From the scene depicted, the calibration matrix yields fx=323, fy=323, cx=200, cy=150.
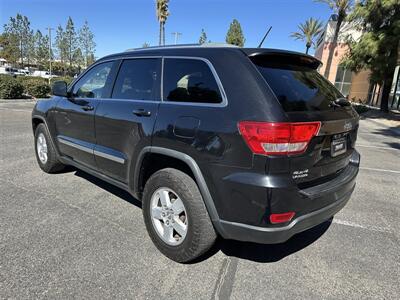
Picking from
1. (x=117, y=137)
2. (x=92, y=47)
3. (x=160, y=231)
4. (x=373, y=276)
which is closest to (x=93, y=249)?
(x=160, y=231)

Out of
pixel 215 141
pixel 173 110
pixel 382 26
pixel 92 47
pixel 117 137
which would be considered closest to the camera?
pixel 215 141

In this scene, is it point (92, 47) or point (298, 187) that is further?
point (92, 47)

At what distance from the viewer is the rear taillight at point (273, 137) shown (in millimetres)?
2221

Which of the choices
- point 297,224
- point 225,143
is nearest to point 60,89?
point 225,143

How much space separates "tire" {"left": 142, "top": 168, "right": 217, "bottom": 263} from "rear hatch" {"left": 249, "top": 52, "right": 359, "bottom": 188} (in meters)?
0.71

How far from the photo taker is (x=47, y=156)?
16.2ft

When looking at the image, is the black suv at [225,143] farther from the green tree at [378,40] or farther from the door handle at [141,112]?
the green tree at [378,40]

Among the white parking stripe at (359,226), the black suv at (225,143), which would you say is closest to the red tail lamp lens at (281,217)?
the black suv at (225,143)

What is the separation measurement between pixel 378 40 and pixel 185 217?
19.3 metres

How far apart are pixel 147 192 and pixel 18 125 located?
26.6 ft

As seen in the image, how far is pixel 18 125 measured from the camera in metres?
9.45

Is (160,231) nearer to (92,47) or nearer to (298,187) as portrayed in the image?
(298,187)

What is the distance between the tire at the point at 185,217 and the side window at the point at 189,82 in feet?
2.16

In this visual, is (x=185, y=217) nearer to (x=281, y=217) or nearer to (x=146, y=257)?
(x=146, y=257)
